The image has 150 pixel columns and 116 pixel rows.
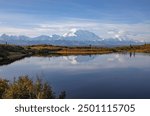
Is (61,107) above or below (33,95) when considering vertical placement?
above

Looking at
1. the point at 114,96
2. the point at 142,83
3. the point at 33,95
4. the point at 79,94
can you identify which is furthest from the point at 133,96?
the point at 33,95

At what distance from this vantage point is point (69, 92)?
3828 cm

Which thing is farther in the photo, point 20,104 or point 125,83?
point 125,83

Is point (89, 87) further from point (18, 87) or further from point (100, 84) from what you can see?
point (18, 87)

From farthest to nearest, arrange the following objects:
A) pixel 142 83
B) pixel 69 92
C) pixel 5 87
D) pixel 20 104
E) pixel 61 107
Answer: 1. pixel 142 83
2. pixel 69 92
3. pixel 5 87
4. pixel 20 104
5. pixel 61 107

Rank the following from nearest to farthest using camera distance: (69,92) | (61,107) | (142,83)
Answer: (61,107)
(69,92)
(142,83)

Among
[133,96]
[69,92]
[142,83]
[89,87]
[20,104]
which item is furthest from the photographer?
[142,83]

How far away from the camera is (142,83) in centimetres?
4544

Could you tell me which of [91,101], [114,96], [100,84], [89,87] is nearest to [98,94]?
[114,96]

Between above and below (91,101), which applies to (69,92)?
below

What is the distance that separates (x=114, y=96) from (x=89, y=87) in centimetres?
734

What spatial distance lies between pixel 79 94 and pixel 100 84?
9067 mm

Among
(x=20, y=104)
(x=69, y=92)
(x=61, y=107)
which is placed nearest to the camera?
(x=61, y=107)

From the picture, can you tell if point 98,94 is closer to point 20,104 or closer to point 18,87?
point 18,87
